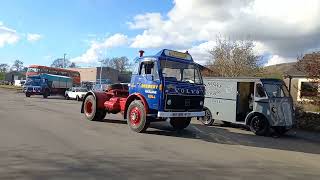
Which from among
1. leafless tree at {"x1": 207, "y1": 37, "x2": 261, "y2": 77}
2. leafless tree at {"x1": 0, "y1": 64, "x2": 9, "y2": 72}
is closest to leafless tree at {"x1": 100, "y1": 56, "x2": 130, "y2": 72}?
leafless tree at {"x1": 0, "y1": 64, "x2": 9, "y2": 72}

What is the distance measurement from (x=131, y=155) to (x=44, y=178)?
3.11 meters

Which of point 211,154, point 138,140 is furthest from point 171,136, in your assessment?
point 211,154

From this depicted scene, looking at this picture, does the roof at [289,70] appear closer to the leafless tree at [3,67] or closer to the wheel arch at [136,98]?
the wheel arch at [136,98]

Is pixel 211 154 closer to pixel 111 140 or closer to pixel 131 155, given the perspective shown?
pixel 131 155

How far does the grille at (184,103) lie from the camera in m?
15.4

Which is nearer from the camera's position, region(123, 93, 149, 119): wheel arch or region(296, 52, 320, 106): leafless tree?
region(123, 93, 149, 119): wheel arch

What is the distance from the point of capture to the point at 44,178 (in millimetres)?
7840

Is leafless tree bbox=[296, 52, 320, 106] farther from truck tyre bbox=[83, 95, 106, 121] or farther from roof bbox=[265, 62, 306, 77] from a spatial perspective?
truck tyre bbox=[83, 95, 106, 121]

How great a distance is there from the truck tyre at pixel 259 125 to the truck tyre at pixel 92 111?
Result: 20.6 ft

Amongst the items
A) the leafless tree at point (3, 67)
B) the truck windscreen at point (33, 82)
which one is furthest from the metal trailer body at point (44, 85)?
the leafless tree at point (3, 67)

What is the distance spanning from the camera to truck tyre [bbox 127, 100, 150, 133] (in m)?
15.7

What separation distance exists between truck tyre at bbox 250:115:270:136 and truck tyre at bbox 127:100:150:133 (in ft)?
15.4

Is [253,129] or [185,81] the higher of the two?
[185,81]

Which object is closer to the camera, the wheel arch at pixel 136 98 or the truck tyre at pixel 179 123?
the wheel arch at pixel 136 98
